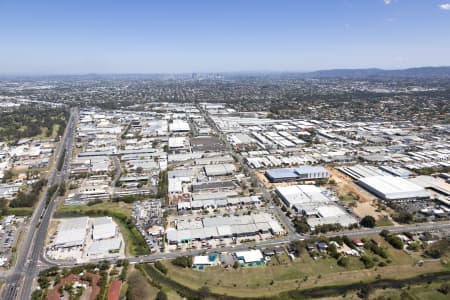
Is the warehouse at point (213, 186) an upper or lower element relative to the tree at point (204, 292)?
upper

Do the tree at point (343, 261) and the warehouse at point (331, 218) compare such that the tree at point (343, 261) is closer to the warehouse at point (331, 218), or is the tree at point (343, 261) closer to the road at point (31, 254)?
the warehouse at point (331, 218)

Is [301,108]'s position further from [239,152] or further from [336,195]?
[336,195]

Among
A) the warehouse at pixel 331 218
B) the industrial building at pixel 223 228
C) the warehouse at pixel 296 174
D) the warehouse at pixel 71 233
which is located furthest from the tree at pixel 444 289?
the warehouse at pixel 71 233

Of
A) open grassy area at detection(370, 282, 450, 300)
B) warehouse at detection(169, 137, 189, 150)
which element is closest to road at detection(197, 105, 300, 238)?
warehouse at detection(169, 137, 189, 150)

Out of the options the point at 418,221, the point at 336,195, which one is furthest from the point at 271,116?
the point at 418,221

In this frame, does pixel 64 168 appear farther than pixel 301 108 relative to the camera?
No

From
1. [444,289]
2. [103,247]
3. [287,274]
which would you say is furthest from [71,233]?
[444,289]
